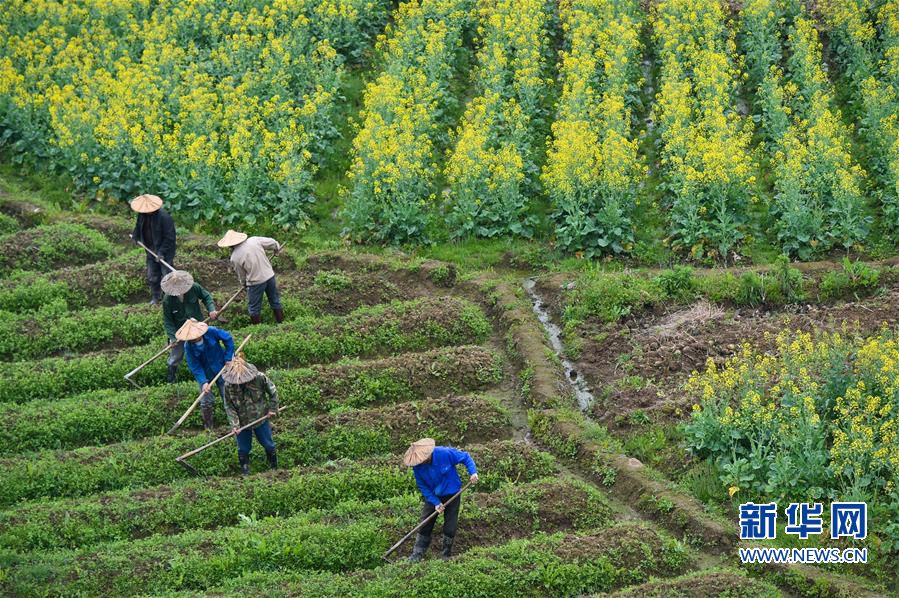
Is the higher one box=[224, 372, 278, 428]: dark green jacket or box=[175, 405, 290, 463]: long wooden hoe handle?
box=[224, 372, 278, 428]: dark green jacket

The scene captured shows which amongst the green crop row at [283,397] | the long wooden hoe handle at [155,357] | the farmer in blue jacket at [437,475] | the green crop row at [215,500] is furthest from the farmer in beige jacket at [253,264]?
the farmer in blue jacket at [437,475]

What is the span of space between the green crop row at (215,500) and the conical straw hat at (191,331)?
2.00m

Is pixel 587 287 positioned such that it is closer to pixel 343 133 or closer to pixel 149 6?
pixel 343 133

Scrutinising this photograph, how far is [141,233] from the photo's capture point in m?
20.9

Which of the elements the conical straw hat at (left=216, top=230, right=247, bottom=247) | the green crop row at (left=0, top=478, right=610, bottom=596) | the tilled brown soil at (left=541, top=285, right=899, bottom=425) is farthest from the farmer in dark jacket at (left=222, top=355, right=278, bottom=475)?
the tilled brown soil at (left=541, top=285, right=899, bottom=425)

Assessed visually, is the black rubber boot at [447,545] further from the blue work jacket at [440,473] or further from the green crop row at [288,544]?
the blue work jacket at [440,473]

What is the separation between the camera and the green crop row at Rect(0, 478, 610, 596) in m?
15.1

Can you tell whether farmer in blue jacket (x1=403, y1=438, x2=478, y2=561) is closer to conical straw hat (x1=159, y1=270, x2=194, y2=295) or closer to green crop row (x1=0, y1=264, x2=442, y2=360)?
conical straw hat (x1=159, y1=270, x2=194, y2=295)

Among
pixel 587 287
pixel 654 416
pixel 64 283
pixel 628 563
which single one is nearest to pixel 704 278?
pixel 587 287

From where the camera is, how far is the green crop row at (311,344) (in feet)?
64.5

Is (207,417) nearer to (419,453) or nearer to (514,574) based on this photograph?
(419,453)

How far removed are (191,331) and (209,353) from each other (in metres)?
0.60

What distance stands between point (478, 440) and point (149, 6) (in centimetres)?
1760

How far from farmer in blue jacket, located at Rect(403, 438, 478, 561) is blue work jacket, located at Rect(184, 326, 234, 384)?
4.21 m
